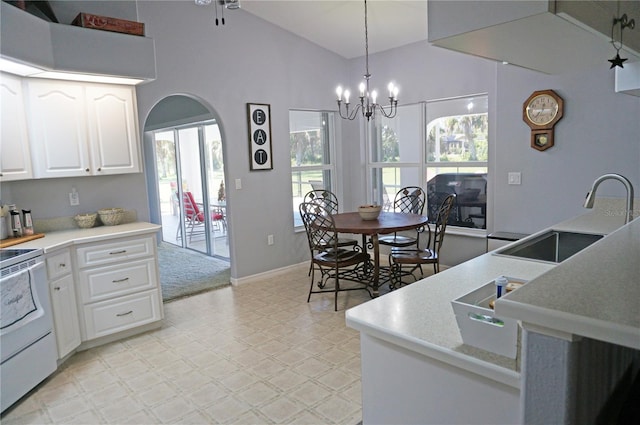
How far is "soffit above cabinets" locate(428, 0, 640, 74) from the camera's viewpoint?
117 cm

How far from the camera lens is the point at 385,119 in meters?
5.46

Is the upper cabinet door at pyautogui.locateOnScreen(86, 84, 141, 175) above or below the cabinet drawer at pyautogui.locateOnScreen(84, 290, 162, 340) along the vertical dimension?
above

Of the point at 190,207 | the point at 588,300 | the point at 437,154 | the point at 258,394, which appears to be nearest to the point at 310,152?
the point at 437,154

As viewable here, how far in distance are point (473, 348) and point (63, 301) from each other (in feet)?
9.49

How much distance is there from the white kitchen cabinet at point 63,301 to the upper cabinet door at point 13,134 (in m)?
0.66

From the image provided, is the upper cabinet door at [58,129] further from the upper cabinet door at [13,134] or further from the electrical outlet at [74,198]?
the electrical outlet at [74,198]

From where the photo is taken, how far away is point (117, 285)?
10.8 ft

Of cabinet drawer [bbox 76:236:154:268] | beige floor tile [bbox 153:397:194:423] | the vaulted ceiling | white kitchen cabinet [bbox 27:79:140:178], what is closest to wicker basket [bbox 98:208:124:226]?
white kitchen cabinet [bbox 27:79:140:178]

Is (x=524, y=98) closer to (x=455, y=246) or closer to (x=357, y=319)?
(x=455, y=246)

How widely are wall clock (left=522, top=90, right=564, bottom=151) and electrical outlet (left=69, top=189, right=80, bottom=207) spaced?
404cm

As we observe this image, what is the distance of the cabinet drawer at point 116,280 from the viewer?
3.17 meters

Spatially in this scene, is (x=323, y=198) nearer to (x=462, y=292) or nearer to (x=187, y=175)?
(x=187, y=175)

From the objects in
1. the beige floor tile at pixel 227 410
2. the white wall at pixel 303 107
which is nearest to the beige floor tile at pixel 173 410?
the beige floor tile at pixel 227 410

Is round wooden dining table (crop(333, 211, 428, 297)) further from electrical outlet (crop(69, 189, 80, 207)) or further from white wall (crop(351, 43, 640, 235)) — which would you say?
electrical outlet (crop(69, 189, 80, 207))
